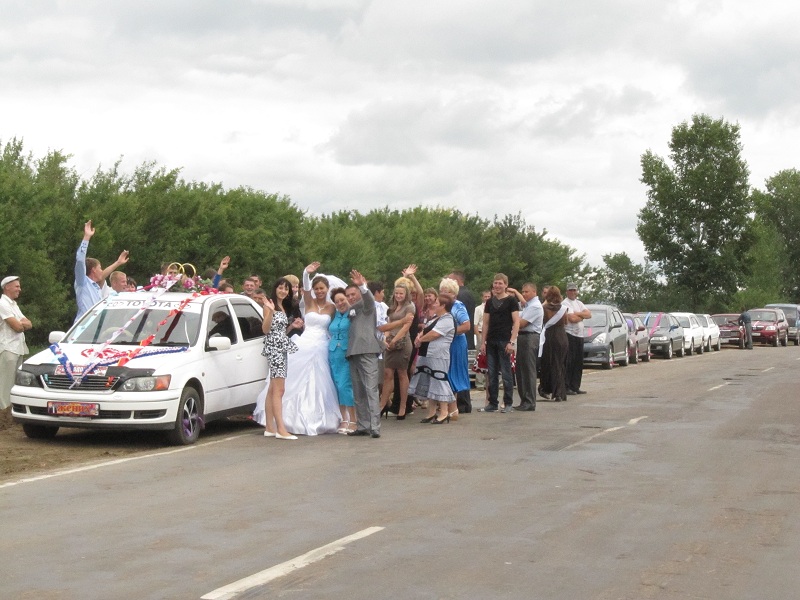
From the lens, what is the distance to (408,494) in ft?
32.0

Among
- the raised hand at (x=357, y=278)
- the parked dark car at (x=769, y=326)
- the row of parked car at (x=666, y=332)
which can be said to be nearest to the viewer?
the raised hand at (x=357, y=278)

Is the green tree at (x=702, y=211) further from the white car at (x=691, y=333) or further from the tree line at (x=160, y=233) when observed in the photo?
the white car at (x=691, y=333)

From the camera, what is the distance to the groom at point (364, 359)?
14.4m

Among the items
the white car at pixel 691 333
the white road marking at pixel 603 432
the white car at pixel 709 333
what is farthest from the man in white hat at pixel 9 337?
the white car at pixel 709 333

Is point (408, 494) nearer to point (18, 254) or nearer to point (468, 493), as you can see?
point (468, 493)

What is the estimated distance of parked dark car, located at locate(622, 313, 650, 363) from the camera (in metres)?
37.2

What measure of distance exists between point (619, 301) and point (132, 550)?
8360 centimetres

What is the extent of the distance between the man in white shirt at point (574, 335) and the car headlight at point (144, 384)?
9.46 metres

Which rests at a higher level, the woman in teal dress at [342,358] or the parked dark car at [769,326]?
the parked dark car at [769,326]

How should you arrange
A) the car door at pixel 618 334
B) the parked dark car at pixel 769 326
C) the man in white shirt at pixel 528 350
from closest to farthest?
the man in white shirt at pixel 528 350
the car door at pixel 618 334
the parked dark car at pixel 769 326

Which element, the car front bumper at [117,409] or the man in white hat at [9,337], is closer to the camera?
the car front bumper at [117,409]

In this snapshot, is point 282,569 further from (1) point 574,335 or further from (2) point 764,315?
(2) point 764,315

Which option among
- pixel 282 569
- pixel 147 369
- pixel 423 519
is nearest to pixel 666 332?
pixel 147 369

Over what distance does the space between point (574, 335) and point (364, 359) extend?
7889 millimetres
